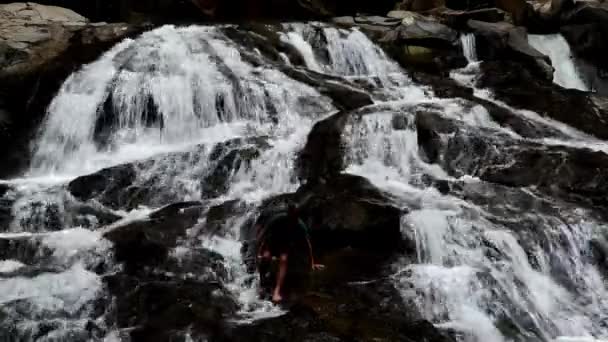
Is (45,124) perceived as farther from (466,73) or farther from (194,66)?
(466,73)

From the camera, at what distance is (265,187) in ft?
41.2

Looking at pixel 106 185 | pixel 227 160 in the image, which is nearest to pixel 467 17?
pixel 227 160

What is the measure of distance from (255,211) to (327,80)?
6.28m

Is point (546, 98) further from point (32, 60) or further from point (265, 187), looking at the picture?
point (32, 60)

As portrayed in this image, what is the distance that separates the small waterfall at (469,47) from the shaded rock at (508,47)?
0.12 metres

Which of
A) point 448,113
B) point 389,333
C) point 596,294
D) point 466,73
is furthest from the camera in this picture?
point 466,73

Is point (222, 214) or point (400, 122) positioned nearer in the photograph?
point (222, 214)

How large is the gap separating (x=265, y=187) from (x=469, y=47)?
984 centimetres

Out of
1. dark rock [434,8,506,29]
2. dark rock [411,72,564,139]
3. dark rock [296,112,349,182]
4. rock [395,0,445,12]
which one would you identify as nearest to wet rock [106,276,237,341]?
dark rock [296,112,349,182]

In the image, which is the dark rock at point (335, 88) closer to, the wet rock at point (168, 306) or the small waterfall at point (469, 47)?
the small waterfall at point (469, 47)

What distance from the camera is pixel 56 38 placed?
1680 centimetres

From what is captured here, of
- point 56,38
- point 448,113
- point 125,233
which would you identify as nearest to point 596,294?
point 448,113

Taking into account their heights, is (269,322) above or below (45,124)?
below

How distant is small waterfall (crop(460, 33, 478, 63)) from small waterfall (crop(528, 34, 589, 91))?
2.65 meters
